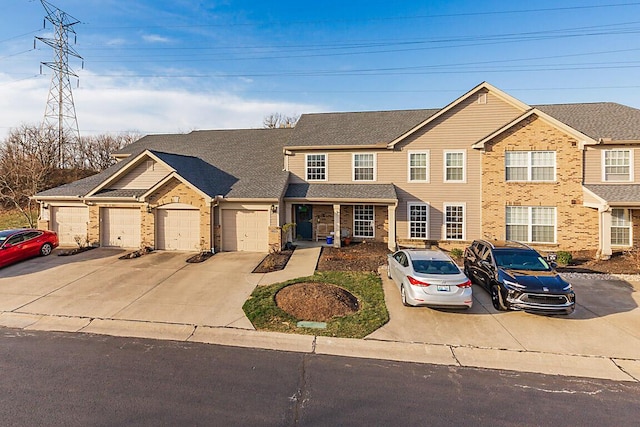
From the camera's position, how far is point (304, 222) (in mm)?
19656

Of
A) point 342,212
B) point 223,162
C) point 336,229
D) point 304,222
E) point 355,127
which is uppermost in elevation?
point 355,127

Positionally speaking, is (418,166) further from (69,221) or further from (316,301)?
(69,221)

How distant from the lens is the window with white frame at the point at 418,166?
18.3m

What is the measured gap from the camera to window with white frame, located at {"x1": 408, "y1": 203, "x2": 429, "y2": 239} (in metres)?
18.2

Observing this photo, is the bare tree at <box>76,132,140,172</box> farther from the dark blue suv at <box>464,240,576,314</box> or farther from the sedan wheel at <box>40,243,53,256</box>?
the dark blue suv at <box>464,240,576,314</box>

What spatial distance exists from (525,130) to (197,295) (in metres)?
17.6

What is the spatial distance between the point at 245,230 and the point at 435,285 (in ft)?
36.1

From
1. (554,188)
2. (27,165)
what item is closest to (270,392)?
(554,188)

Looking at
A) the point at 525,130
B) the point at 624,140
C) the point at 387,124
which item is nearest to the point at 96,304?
the point at 387,124

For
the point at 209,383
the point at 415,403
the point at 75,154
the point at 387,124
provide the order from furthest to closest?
the point at 75,154, the point at 387,124, the point at 209,383, the point at 415,403

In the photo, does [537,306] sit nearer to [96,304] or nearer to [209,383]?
[209,383]

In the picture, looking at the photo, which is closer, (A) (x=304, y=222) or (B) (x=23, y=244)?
(B) (x=23, y=244)

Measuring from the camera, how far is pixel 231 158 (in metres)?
21.6

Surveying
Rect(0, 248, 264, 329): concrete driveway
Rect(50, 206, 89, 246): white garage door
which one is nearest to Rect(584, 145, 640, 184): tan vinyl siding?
Rect(0, 248, 264, 329): concrete driveway
